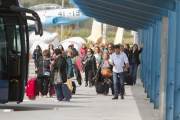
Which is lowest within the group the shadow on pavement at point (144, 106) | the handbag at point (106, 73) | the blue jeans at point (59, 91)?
the shadow on pavement at point (144, 106)

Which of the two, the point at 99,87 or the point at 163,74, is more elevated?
the point at 163,74

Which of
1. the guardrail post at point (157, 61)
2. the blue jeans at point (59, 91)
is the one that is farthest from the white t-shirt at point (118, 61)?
the guardrail post at point (157, 61)

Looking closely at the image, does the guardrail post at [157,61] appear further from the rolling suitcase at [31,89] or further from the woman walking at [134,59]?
the woman walking at [134,59]

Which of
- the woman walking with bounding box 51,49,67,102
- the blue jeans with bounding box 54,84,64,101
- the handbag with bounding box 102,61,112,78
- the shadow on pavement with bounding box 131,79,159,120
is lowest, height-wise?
the shadow on pavement with bounding box 131,79,159,120

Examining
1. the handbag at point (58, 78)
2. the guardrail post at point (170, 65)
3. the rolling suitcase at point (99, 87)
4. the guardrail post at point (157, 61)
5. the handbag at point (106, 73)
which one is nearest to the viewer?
the guardrail post at point (170, 65)

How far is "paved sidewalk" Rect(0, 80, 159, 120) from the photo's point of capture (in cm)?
1031

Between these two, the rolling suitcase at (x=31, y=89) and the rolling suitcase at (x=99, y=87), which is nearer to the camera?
the rolling suitcase at (x=31, y=89)

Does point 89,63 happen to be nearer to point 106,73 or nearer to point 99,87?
point 99,87

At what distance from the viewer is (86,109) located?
11.8 meters

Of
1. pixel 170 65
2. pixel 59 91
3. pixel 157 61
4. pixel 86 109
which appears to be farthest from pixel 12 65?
pixel 170 65

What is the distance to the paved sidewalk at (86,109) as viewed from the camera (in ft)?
33.8

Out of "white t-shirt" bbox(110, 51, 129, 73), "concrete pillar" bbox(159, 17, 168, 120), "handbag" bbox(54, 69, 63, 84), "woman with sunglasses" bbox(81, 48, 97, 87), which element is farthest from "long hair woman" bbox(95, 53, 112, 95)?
"concrete pillar" bbox(159, 17, 168, 120)

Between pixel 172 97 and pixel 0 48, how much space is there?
4.15 meters

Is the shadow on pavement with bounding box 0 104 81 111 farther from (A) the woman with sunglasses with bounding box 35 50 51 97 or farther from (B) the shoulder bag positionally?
(B) the shoulder bag
